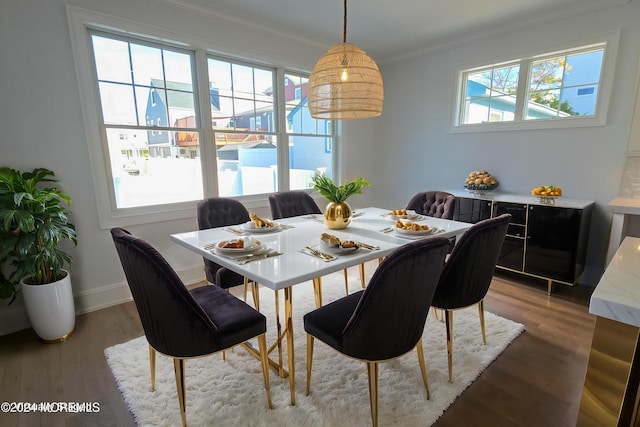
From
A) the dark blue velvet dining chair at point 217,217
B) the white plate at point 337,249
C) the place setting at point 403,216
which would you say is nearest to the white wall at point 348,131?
the dark blue velvet dining chair at point 217,217

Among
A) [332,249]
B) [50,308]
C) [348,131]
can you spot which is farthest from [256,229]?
[348,131]

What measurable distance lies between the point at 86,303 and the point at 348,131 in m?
3.68

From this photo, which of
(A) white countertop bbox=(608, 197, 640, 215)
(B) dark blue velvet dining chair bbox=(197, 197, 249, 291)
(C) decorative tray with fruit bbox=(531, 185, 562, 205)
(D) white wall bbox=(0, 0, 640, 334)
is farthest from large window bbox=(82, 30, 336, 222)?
(A) white countertop bbox=(608, 197, 640, 215)

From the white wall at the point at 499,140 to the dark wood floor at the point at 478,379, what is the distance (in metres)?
1.30

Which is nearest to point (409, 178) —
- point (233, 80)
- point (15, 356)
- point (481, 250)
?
point (233, 80)

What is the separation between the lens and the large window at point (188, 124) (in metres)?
2.80

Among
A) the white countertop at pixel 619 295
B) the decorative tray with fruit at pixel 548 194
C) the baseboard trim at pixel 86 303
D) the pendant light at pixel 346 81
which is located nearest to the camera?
the white countertop at pixel 619 295

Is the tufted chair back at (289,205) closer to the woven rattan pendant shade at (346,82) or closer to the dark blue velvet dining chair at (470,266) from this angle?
the woven rattan pendant shade at (346,82)

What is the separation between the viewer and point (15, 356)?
6.89ft

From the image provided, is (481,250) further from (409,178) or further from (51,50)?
(51,50)

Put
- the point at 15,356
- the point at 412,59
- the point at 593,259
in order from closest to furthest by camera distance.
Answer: the point at 15,356 → the point at 593,259 → the point at 412,59

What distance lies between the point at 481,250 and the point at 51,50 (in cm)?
334

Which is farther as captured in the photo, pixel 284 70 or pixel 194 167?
pixel 284 70

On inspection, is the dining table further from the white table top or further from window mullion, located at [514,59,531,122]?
window mullion, located at [514,59,531,122]
